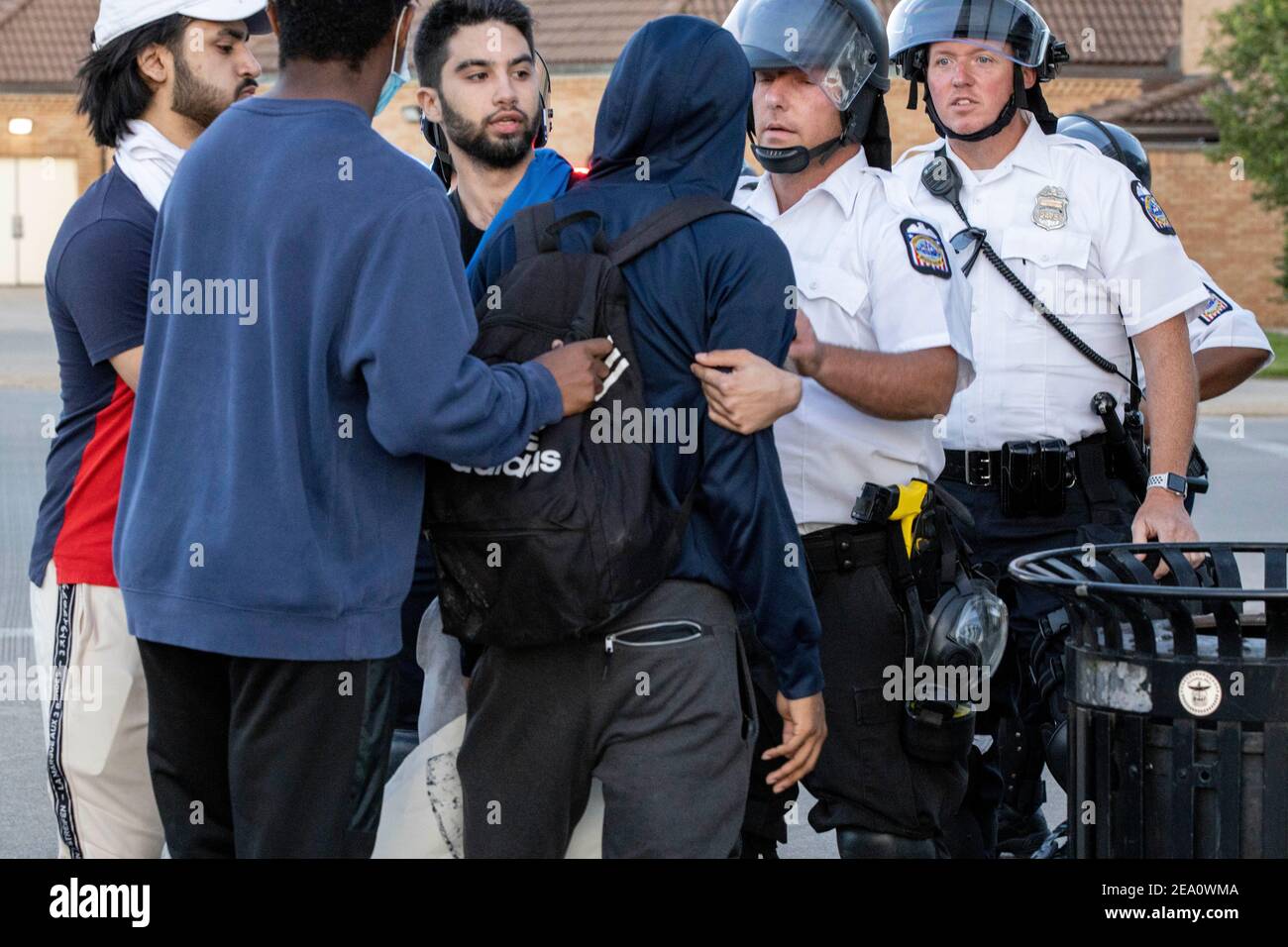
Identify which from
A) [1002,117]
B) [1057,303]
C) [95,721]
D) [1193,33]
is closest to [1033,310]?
[1057,303]

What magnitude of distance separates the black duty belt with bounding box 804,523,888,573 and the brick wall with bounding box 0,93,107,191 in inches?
1493

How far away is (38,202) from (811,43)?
126ft

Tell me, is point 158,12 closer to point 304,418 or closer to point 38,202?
point 304,418

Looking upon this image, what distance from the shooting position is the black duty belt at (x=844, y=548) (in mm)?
3555

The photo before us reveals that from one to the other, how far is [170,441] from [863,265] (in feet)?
5.04

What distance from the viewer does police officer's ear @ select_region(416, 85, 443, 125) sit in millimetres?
4434

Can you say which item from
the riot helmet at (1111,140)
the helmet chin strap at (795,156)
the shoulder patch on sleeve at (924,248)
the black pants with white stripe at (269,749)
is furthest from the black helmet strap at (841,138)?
the riot helmet at (1111,140)

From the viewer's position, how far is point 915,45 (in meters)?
4.27

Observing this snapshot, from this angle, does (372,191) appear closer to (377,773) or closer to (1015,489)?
(377,773)

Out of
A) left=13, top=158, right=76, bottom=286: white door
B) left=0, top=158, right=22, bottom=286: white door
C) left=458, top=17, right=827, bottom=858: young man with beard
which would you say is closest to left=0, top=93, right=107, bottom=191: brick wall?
left=13, top=158, right=76, bottom=286: white door

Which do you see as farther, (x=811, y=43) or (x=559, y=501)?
(x=811, y=43)

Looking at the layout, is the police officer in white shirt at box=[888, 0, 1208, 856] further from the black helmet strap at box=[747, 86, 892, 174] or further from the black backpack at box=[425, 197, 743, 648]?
the black backpack at box=[425, 197, 743, 648]

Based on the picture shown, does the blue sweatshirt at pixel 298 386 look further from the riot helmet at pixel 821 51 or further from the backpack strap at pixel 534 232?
the riot helmet at pixel 821 51

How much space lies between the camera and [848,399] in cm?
336
